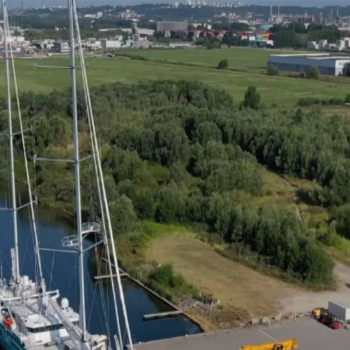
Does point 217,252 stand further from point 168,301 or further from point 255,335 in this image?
point 255,335

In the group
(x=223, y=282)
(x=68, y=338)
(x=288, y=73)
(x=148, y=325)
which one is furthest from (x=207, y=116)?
(x=288, y=73)

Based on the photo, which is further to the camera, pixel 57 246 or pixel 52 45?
pixel 52 45

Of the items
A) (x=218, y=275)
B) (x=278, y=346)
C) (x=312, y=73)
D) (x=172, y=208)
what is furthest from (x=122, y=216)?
(x=312, y=73)

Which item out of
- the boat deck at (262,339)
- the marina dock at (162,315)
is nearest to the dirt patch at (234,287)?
the marina dock at (162,315)

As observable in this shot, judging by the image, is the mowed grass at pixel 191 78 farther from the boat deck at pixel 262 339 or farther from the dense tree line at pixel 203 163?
the boat deck at pixel 262 339

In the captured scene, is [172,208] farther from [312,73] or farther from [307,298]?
[312,73]

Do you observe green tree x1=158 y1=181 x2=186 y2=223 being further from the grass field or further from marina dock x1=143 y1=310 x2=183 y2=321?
the grass field
